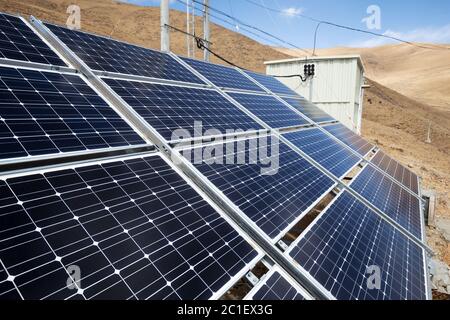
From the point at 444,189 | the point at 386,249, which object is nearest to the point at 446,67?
the point at 444,189

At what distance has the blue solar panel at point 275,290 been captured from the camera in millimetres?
3412

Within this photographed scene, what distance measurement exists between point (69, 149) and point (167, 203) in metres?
1.51

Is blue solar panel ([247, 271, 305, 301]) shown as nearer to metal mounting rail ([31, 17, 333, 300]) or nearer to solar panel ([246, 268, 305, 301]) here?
solar panel ([246, 268, 305, 301])

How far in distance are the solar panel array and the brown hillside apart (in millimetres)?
62820

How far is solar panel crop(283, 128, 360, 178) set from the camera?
26.7 feet

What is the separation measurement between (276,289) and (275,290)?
23 millimetres

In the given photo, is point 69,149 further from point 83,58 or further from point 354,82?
point 354,82

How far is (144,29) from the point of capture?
79.5 m

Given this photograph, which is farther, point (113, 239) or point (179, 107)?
point (179, 107)

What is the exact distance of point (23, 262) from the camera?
2633 millimetres

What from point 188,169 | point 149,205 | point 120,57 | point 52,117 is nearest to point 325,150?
point 188,169

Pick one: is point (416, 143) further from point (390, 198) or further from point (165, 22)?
point (165, 22)

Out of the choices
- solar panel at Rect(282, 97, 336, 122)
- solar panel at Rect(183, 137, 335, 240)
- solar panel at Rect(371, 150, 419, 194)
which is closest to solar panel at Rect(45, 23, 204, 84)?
solar panel at Rect(183, 137, 335, 240)

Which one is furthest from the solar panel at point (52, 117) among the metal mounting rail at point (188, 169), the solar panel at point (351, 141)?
the solar panel at point (351, 141)
